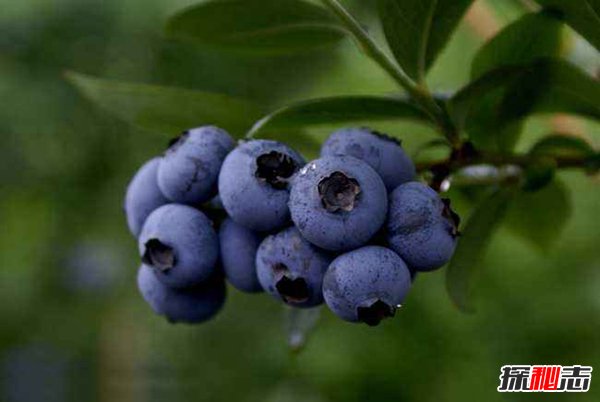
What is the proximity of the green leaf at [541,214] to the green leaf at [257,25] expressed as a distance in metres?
0.55

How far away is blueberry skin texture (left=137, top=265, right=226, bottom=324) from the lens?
1.34 metres

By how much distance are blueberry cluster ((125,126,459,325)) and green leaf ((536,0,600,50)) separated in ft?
0.94

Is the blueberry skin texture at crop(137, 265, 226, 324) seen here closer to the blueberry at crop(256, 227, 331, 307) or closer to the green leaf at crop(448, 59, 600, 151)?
the blueberry at crop(256, 227, 331, 307)

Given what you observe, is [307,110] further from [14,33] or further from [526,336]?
[14,33]

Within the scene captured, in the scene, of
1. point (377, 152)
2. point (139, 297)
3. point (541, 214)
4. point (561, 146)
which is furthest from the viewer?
point (139, 297)

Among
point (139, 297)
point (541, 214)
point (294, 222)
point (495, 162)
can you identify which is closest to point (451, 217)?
point (294, 222)

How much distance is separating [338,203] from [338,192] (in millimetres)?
14

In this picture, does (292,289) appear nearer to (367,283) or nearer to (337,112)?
(367,283)

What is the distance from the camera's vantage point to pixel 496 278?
2623 mm

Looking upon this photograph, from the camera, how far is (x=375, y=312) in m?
1.08

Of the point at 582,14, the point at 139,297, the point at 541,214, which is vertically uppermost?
the point at 582,14

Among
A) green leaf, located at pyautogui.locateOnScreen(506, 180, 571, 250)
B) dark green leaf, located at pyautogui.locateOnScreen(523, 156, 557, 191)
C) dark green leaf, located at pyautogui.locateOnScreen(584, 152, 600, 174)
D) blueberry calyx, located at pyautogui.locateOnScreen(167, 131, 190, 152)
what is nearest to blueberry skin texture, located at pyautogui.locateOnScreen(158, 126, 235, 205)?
Answer: blueberry calyx, located at pyautogui.locateOnScreen(167, 131, 190, 152)

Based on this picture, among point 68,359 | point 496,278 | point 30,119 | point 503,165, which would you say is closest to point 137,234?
point 503,165

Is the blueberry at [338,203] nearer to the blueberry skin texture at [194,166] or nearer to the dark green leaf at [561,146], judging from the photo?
the blueberry skin texture at [194,166]
